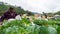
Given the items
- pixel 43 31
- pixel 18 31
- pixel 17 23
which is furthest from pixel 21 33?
pixel 17 23

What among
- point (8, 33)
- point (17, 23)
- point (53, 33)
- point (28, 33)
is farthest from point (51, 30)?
point (17, 23)

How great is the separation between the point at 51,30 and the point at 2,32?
0.35 metres

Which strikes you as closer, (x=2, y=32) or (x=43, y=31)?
(x=43, y=31)

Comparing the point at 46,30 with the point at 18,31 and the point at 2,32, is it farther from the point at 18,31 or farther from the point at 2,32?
the point at 2,32

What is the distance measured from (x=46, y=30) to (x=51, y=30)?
3 cm

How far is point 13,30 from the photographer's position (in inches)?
49.6

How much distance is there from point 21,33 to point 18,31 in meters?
0.02

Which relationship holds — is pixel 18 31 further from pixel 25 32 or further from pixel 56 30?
pixel 56 30

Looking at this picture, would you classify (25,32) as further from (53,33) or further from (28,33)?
(53,33)

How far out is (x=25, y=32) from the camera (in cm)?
126

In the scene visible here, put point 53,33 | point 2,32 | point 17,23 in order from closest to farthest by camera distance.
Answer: point 53,33 → point 2,32 → point 17,23

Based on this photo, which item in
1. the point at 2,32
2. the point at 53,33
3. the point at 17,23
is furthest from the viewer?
the point at 17,23

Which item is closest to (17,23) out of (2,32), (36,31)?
(2,32)

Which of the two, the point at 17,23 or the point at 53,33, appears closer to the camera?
the point at 53,33
